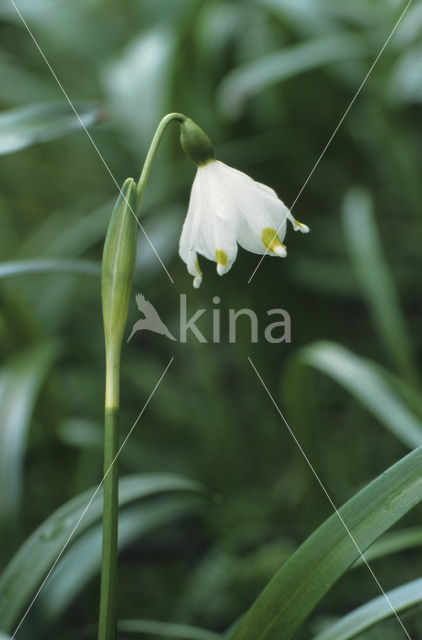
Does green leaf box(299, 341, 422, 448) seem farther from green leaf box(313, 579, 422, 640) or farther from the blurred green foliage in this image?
green leaf box(313, 579, 422, 640)

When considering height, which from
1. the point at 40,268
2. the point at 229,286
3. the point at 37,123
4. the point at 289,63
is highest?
→ the point at 289,63

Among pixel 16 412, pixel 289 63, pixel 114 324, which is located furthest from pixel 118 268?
pixel 289 63

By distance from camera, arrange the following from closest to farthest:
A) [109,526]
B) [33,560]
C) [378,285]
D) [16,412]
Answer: [109,526]
[33,560]
[16,412]
[378,285]

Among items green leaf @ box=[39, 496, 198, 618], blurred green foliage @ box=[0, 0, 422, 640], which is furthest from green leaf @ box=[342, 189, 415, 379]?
green leaf @ box=[39, 496, 198, 618]

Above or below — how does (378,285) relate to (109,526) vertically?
above

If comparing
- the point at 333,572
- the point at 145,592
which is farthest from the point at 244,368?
the point at 333,572

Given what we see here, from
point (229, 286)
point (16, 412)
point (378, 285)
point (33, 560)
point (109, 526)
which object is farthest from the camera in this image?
point (229, 286)

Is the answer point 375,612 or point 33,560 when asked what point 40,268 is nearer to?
point 33,560
